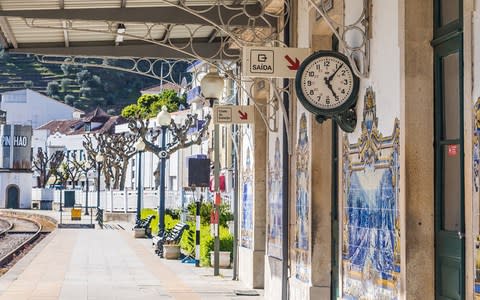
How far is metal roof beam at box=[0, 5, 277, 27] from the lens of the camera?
597 inches

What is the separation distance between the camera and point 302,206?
527 inches

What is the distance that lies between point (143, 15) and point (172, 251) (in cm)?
1119

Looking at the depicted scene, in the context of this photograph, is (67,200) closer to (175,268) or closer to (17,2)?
(175,268)

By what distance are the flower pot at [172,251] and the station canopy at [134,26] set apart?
23.9 ft

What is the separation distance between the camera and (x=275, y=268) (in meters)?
15.3

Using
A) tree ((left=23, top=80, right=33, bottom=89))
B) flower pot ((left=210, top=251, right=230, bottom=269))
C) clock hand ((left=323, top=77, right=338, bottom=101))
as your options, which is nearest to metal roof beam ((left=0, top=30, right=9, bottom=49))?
flower pot ((left=210, top=251, right=230, bottom=269))

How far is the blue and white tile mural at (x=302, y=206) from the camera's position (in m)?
12.9

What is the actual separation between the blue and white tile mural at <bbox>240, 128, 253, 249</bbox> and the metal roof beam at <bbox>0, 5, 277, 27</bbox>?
3207 mm

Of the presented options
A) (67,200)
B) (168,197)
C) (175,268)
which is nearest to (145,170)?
(67,200)

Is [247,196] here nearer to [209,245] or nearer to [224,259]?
[224,259]

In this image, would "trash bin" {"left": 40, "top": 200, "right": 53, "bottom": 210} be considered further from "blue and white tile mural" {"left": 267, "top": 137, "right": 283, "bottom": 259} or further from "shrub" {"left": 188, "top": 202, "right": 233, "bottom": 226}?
"blue and white tile mural" {"left": 267, "top": 137, "right": 283, "bottom": 259}

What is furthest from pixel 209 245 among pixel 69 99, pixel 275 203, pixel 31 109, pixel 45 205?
pixel 69 99

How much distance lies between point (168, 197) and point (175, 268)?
3088 centimetres

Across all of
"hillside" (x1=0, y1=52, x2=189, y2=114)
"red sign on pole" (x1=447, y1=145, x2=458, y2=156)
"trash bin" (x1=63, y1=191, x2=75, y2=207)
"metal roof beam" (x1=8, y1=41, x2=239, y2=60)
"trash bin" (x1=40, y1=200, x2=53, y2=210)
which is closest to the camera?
"red sign on pole" (x1=447, y1=145, x2=458, y2=156)
